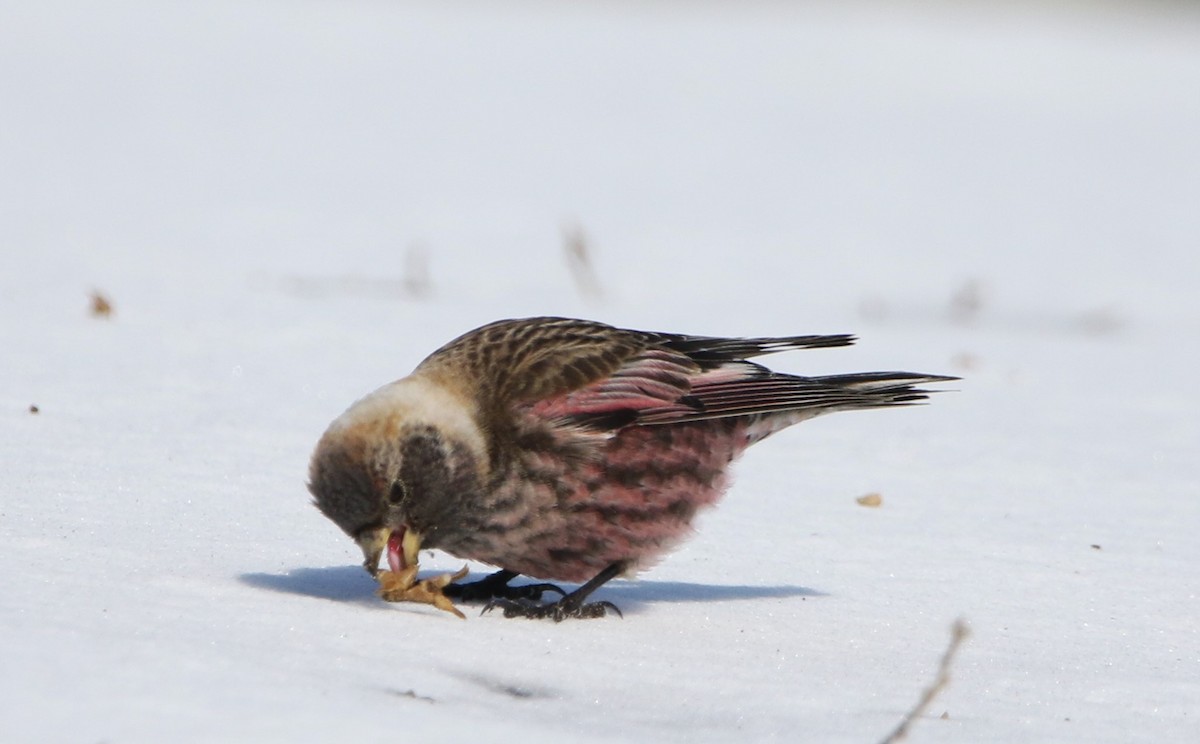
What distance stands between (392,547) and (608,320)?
4.39 m

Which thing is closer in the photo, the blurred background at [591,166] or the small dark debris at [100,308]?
the small dark debris at [100,308]

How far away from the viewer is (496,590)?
454 cm

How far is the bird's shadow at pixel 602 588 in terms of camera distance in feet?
13.1

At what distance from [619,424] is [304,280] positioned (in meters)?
4.78

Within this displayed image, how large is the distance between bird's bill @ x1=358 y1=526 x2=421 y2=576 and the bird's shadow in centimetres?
9

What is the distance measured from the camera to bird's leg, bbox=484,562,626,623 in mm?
4196

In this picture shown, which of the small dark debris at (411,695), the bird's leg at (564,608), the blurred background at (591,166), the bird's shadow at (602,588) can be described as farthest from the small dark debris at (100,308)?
the small dark debris at (411,695)

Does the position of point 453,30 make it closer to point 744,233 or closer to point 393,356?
point 744,233

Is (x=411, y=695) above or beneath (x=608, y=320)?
beneath

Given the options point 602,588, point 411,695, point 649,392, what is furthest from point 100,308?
point 411,695

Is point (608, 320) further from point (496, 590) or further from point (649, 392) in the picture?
point (496, 590)

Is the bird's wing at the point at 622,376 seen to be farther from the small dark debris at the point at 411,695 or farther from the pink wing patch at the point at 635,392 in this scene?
the small dark debris at the point at 411,695

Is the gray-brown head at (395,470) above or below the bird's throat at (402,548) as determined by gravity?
above

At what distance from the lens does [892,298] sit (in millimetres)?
10734
